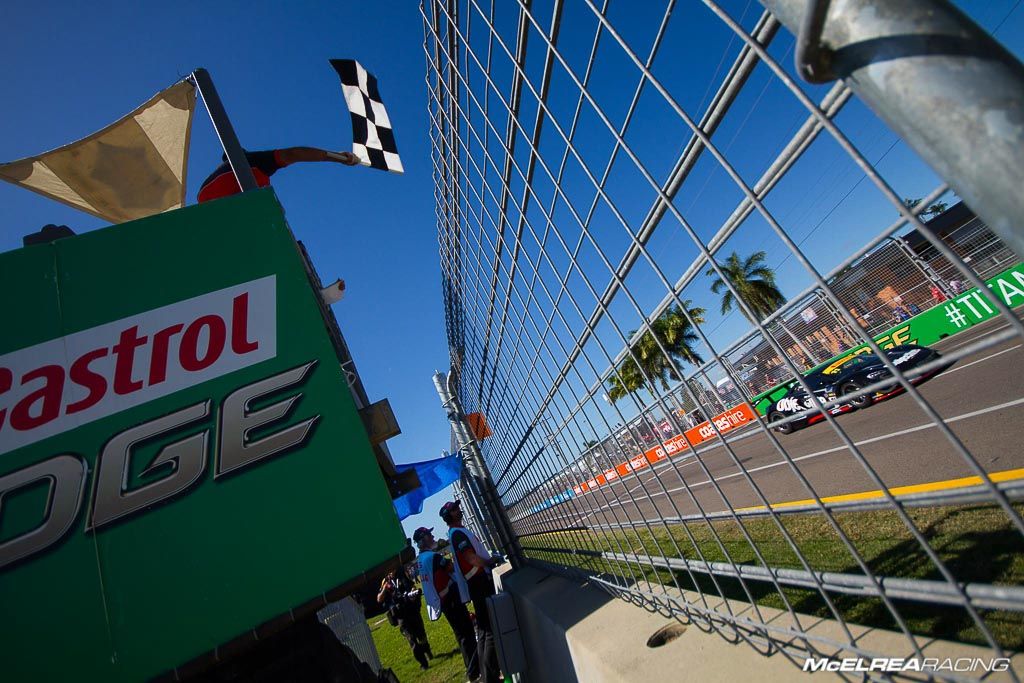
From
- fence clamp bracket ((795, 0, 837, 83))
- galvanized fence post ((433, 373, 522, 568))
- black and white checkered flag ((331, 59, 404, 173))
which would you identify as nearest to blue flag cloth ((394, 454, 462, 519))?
galvanized fence post ((433, 373, 522, 568))

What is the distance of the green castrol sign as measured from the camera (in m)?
1.69

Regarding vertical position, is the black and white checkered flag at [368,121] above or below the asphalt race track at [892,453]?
above

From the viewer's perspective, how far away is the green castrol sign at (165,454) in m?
1.69

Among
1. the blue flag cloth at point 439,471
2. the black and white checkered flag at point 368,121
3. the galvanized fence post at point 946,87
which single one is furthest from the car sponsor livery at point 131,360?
the blue flag cloth at point 439,471

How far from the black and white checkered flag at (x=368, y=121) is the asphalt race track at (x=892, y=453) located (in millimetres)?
3138

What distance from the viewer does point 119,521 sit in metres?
1.77

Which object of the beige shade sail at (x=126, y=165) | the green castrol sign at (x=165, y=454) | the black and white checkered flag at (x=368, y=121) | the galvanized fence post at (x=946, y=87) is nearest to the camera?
the galvanized fence post at (x=946, y=87)

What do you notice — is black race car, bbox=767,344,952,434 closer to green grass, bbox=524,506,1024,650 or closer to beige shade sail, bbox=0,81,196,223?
green grass, bbox=524,506,1024,650

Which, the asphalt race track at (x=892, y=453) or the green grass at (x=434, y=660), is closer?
the asphalt race track at (x=892, y=453)

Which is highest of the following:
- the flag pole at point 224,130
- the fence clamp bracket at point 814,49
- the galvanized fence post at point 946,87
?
the flag pole at point 224,130

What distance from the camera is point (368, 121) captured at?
141 inches

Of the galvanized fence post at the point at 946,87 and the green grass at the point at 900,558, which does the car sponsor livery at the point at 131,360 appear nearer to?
the green grass at the point at 900,558

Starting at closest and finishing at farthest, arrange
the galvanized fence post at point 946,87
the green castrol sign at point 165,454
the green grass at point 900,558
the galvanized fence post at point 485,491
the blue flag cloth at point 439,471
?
1. the galvanized fence post at point 946,87
2. the green castrol sign at point 165,454
3. the green grass at point 900,558
4. the galvanized fence post at point 485,491
5. the blue flag cloth at point 439,471

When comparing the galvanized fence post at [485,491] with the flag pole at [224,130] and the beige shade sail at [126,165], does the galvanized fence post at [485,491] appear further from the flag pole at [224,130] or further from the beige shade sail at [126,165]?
→ the beige shade sail at [126,165]
